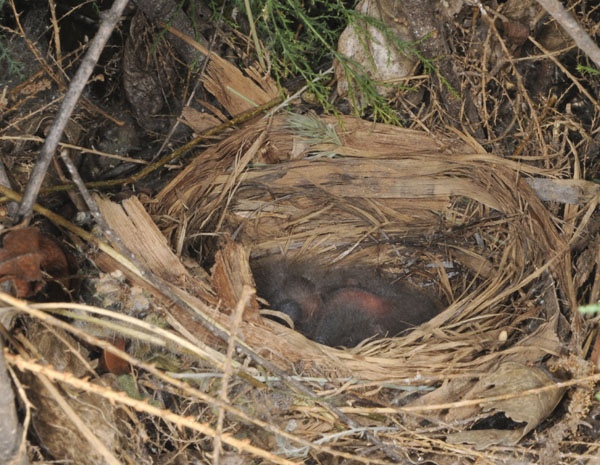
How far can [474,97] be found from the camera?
5.22 ft

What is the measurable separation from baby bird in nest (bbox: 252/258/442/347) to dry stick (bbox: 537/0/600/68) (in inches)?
35.1

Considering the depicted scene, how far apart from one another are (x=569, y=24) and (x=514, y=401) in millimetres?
789

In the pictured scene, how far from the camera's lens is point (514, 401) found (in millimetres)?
1285

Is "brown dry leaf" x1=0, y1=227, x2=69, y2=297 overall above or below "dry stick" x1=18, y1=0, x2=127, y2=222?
below

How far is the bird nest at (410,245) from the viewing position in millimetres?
1358

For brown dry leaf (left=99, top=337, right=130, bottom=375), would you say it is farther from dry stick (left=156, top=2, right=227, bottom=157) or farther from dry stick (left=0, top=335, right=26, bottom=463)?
dry stick (left=156, top=2, right=227, bottom=157)

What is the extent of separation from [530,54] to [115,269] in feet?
4.02

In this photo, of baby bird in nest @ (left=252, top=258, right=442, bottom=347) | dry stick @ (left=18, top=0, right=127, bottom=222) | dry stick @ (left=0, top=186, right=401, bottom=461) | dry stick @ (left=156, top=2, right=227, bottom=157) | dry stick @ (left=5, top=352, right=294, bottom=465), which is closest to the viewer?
dry stick @ (left=5, top=352, right=294, bottom=465)

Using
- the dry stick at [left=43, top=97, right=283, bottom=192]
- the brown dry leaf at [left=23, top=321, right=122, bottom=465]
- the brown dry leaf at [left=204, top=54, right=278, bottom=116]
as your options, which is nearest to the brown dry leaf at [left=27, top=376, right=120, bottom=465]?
the brown dry leaf at [left=23, top=321, right=122, bottom=465]

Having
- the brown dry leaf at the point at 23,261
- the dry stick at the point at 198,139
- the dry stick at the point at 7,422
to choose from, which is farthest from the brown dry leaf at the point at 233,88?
the dry stick at the point at 7,422

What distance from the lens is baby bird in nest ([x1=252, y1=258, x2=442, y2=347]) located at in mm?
1779

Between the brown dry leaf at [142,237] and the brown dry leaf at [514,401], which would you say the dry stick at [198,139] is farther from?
the brown dry leaf at [514,401]

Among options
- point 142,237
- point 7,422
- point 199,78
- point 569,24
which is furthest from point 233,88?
point 7,422

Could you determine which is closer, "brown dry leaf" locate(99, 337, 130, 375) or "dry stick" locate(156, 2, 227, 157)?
"brown dry leaf" locate(99, 337, 130, 375)
